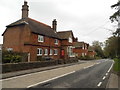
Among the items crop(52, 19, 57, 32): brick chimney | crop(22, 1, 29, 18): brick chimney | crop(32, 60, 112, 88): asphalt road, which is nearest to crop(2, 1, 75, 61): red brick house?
crop(22, 1, 29, 18): brick chimney

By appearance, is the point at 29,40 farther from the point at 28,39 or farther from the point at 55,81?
the point at 55,81

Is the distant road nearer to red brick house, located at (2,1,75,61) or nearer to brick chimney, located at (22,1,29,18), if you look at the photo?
red brick house, located at (2,1,75,61)

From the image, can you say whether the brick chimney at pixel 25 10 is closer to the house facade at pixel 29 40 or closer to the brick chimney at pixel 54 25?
the house facade at pixel 29 40

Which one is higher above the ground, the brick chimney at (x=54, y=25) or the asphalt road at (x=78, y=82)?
the brick chimney at (x=54, y=25)

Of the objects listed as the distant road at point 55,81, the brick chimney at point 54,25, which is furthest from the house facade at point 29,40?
the distant road at point 55,81

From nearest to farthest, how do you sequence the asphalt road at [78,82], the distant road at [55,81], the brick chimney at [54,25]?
the distant road at [55,81] → the asphalt road at [78,82] → the brick chimney at [54,25]

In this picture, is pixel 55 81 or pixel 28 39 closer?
pixel 55 81

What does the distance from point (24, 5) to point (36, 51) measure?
409 inches

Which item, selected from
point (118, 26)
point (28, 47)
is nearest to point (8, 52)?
point (28, 47)

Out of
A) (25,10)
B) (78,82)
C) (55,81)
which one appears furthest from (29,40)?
(78,82)

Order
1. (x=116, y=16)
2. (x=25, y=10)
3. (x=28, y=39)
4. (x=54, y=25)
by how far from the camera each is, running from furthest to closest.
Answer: (x=54, y=25), (x=25, y=10), (x=28, y=39), (x=116, y=16)

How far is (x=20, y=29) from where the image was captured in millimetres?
29156

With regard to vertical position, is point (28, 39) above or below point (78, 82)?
above

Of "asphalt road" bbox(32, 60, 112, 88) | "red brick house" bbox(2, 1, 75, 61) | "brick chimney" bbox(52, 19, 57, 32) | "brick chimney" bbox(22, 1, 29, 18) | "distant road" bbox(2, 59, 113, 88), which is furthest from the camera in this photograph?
"brick chimney" bbox(52, 19, 57, 32)
